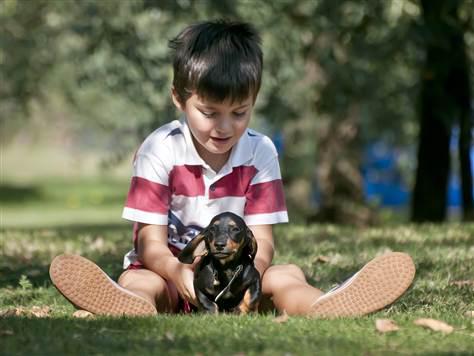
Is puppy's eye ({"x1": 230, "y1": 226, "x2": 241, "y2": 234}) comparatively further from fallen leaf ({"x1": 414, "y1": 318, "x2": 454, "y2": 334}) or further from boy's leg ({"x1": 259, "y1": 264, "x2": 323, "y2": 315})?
fallen leaf ({"x1": 414, "y1": 318, "x2": 454, "y2": 334})

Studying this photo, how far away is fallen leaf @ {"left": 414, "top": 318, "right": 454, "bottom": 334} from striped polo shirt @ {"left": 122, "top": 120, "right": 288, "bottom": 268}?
3.95 ft

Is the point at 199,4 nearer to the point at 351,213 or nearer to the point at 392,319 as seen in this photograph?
the point at 351,213

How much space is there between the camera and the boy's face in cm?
459

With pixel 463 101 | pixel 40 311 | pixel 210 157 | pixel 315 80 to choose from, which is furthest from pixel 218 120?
pixel 315 80

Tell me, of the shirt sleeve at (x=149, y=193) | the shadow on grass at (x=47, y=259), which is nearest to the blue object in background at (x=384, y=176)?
the shadow on grass at (x=47, y=259)

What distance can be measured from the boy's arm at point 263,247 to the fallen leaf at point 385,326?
0.90 meters

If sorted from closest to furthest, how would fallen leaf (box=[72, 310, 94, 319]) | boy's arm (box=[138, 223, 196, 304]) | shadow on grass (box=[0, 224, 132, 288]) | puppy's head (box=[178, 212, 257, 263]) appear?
puppy's head (box=[178, 212, 257, 263]), fallen leaf (box=[72, 310, 94, 319]), boy's arm (box=[138, 223, 196, 304]), shadow on grass (box=[0, 224, 132, 288])

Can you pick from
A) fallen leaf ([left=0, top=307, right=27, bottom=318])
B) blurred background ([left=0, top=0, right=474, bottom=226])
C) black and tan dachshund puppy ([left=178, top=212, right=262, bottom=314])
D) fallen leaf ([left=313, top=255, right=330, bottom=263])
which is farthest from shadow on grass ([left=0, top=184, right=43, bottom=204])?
black and tan dachshund puppy ([left=178, top=212, right=262, bottom=314])

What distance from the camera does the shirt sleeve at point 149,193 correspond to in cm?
479

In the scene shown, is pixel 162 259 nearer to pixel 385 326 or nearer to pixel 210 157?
pixel 210 157

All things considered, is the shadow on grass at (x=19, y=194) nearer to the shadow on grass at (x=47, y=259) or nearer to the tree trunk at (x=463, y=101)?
the tree trunk at (x=463, y=101)

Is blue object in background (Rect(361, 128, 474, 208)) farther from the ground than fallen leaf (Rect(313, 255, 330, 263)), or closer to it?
farther from the ground

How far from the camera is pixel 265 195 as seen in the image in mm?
4965

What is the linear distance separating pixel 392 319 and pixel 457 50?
304 inches
